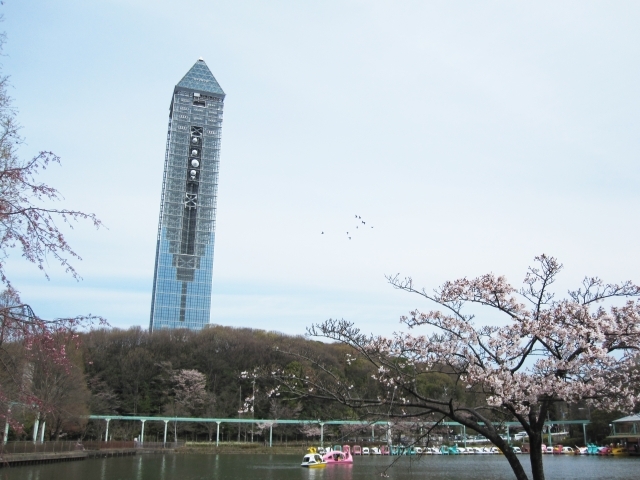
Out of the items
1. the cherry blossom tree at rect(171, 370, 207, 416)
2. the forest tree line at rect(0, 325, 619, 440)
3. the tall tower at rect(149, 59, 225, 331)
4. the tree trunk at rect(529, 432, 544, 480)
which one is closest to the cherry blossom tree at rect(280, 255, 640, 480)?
the tree trunk at rect(529, 432, 544, 480)

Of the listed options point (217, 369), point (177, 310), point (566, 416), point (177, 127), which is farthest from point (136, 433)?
Result: point (177, 127)

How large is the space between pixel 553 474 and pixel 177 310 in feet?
236

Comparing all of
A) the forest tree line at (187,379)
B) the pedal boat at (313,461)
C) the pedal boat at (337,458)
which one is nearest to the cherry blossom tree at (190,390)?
the forest tree line at (187,379)

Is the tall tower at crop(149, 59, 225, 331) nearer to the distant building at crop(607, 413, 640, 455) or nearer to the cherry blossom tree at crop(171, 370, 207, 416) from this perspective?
the cherry blossom tree at crop(171, 370, 207, 416)

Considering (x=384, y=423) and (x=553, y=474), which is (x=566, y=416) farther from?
(x=384, y=423)

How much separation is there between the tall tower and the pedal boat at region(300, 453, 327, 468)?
59.1 meters

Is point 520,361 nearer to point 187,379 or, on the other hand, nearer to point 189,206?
point 187,379

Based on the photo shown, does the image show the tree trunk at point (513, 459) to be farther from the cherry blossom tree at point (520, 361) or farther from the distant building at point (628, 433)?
the distant building at point (628, 433)

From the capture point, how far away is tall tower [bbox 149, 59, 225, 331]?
301 ft

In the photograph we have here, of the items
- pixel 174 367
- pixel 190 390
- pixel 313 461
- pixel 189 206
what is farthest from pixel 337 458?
pixel 189 206

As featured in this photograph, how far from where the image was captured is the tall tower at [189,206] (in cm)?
9181

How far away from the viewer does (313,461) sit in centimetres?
3453

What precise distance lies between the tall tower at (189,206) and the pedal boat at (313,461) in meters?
59.1

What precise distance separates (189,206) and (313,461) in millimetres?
68684
